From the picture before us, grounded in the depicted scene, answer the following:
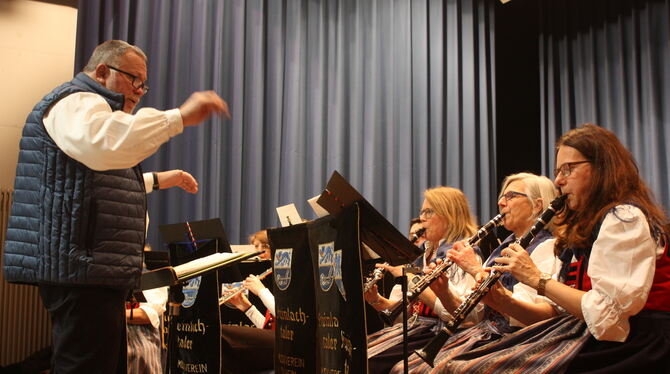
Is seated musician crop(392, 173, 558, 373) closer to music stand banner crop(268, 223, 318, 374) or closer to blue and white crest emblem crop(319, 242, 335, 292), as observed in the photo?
music stand banner crop(268, 223, 318, 374)

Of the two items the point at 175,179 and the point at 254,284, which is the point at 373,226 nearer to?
the point at 175,179

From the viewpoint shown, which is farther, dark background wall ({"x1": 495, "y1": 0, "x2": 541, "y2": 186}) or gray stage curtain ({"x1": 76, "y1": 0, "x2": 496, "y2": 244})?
dark background wall ({"x1": 495, "y1": 0, "x2": 541, "y2": 186})

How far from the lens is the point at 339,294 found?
7.84 ft

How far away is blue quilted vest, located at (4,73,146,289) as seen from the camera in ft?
8.27

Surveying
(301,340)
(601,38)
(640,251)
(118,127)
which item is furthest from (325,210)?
(601,38)

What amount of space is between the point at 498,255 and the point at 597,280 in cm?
105

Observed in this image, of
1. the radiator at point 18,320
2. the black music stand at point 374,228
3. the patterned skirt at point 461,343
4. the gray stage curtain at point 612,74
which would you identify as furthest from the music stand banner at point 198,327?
the gray stage curtain at point 612,74

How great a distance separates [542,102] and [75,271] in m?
5.51

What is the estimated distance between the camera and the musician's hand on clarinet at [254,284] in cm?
430

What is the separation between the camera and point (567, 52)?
6809 mm

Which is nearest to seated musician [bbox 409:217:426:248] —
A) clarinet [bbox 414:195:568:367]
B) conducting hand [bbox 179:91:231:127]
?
clarinet [bbox 414:195:568:367]

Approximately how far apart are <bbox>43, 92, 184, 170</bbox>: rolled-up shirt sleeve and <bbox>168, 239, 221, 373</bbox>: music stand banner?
1.16m

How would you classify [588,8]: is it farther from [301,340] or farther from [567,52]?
[301,340]

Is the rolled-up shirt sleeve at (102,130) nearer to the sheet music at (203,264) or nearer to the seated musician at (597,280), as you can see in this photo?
the sheet music at (203,264)
